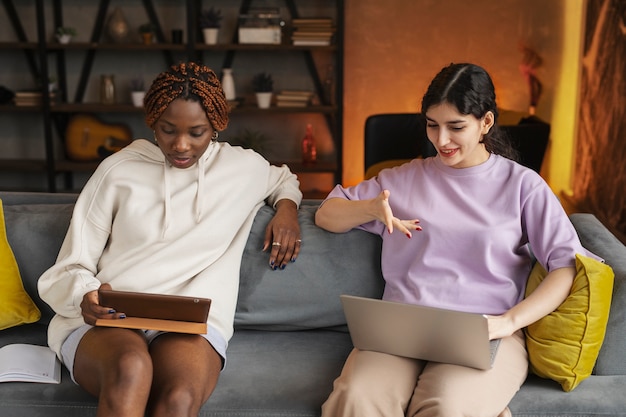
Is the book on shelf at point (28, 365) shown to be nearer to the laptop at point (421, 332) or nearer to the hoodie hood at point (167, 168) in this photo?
the hoodie hood at point (167, 168)

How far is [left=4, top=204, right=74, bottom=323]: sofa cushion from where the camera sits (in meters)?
2.43

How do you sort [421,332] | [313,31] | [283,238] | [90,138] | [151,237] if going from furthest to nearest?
[90,138], [313,31], [283,238], [151,237], [421,332]

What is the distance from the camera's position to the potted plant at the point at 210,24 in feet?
17.8

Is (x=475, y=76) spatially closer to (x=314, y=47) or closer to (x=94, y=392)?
(x=94, y=392)

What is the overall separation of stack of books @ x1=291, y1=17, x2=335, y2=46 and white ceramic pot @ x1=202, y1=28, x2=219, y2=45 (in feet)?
1.73

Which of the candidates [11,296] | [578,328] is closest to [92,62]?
[11,296]

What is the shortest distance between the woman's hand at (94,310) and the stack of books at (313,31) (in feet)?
11.9

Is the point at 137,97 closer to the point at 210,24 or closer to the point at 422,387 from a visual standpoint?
the point at 210,24

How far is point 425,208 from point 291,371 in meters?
0.56

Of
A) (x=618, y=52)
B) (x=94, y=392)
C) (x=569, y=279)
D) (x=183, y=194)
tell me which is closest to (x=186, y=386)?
(x=94, y=392)

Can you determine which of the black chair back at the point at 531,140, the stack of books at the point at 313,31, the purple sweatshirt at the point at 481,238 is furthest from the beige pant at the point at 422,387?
the stack of books at the point at 313,31

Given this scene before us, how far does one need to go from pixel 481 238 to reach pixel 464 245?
48 mm

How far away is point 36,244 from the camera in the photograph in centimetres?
244

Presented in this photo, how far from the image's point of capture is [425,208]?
217 cm
